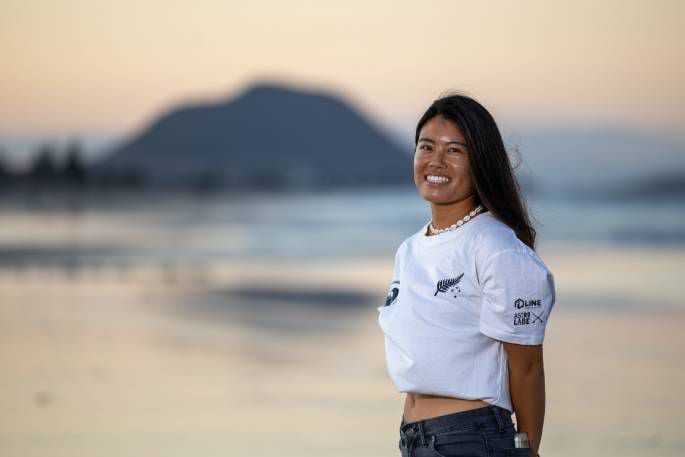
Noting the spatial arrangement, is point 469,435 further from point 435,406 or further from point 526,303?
point 526,303

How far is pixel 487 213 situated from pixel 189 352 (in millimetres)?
4615

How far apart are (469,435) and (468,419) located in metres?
0.03

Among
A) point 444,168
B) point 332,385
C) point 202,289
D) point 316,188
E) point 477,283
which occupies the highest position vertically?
point 444,168

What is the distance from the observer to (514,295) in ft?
6.84

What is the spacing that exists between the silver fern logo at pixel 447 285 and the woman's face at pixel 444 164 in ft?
0.47

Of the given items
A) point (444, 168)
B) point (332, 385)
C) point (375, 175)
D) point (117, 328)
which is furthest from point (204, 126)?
point (444, 168)

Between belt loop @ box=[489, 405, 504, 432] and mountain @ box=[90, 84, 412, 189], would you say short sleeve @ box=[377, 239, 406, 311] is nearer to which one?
belt loop @ box=[489, 405, 504, 432]

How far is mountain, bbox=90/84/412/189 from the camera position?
19.9 metres

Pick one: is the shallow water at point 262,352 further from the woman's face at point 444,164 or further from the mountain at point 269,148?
the mountain at point 269,148

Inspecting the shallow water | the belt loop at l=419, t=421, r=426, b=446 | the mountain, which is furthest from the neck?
the mountain

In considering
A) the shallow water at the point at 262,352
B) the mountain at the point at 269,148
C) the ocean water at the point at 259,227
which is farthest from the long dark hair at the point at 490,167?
the mountain at the point at 269,148

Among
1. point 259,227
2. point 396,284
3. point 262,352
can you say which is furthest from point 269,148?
point 396,284

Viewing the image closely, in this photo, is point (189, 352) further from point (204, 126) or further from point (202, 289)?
point (204, 126)

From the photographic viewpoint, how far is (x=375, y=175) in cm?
2189
